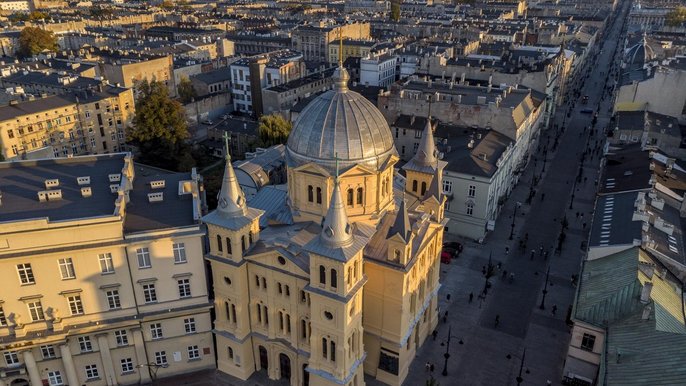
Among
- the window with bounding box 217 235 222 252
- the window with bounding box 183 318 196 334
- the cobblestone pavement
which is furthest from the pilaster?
the window with bounding box 217 235 222 252

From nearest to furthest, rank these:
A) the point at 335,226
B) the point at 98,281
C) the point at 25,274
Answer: the point at 335,226 → the point at 25,274 → the point at 98,281

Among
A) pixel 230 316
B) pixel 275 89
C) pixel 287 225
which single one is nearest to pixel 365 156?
pixel 287 225

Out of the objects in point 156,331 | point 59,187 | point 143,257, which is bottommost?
point 156,331

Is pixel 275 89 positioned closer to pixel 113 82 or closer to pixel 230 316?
pixel 113 82

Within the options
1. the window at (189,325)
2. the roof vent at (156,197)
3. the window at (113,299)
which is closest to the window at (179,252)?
the window at (113,299)

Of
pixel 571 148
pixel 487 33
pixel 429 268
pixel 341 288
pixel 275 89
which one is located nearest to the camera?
pixel 341 288

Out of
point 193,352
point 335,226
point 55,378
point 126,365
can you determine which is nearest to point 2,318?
point 55,378

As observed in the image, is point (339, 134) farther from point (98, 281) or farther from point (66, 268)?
point (66, 268)
